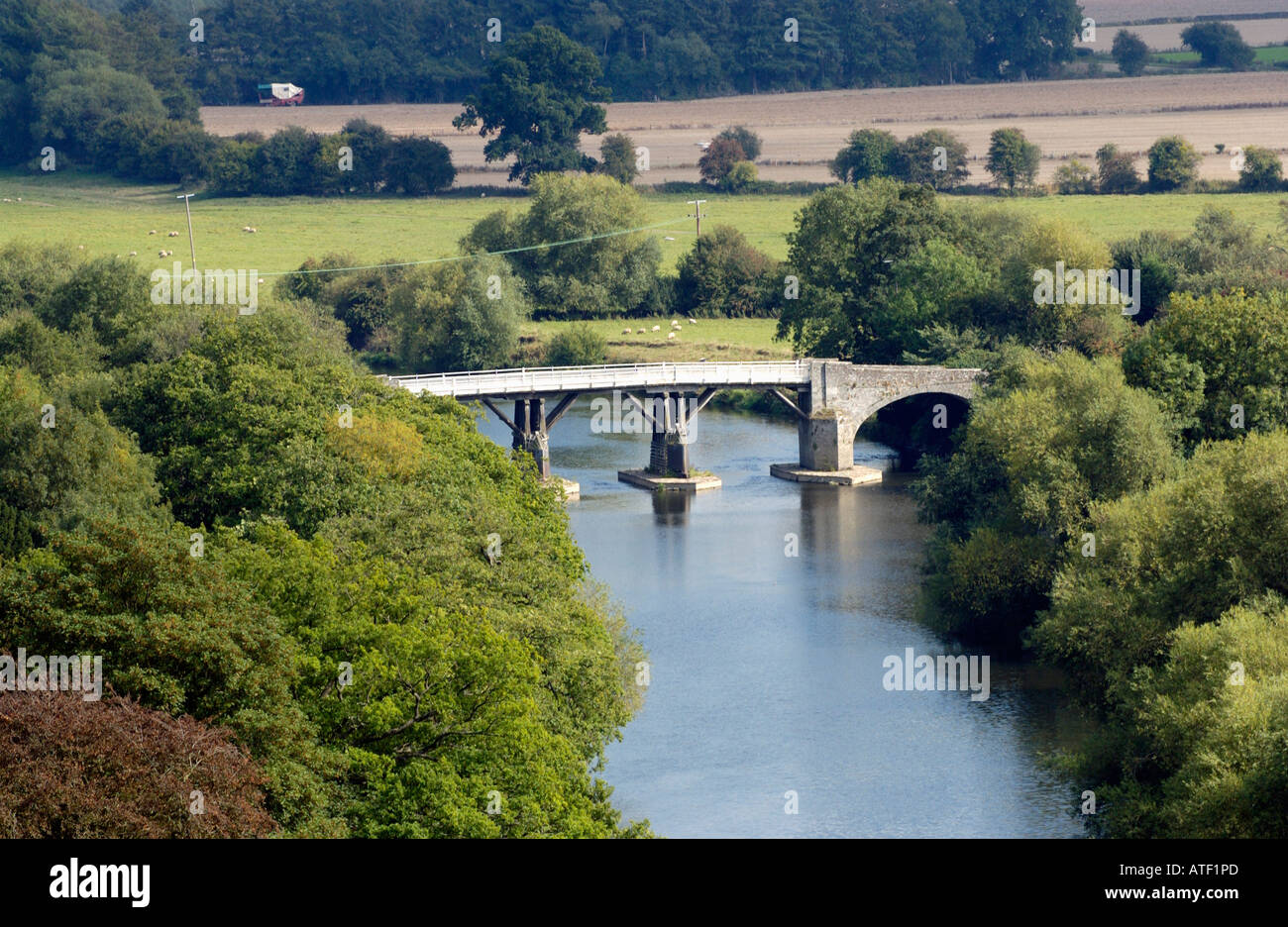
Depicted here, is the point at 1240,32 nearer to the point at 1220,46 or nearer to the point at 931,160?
the point at 1220,46

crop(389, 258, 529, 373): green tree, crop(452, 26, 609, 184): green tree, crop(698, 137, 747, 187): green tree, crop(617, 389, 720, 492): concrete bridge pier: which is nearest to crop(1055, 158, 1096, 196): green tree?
crop(698, 137, 747, 187): green tree

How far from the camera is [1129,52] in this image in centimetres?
19312

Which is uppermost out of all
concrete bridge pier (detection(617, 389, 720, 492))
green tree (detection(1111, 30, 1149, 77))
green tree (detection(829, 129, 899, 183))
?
green tree (detection(1111, 30, 1149, 77))

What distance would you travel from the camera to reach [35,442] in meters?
55.7

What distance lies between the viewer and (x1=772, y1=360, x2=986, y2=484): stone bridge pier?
8744cm

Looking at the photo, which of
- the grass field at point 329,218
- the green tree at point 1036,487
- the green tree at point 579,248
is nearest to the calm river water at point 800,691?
the green tree at point 1036,487

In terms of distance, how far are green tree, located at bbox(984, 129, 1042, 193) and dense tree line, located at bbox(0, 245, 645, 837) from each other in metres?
101

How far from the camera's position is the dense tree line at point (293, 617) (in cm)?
2697

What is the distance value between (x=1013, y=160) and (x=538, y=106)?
145 feet

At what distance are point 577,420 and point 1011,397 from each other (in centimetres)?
4493

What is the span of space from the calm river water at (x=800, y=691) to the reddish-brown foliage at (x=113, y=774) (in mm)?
15514

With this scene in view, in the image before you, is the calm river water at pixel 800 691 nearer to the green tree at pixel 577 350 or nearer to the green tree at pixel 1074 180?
the green tree at pixel 577 350

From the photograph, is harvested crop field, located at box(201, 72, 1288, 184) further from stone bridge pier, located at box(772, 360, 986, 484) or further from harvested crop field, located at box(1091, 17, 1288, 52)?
stone bridge pier, located at box(772, 360, 986, 484)
